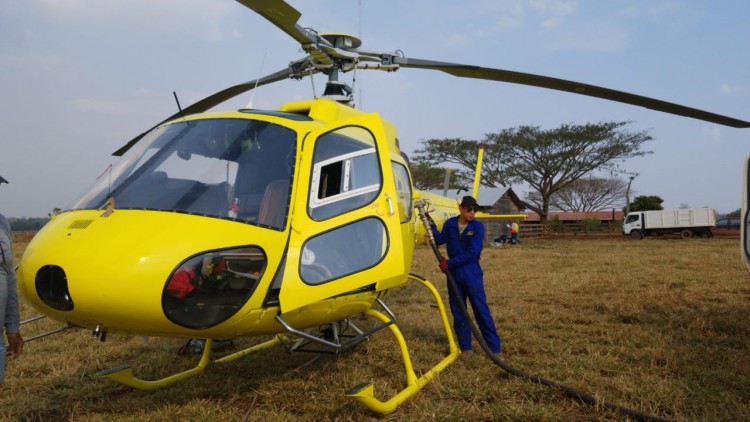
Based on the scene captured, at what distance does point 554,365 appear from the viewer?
450cm

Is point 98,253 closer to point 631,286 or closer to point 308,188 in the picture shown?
point 308,188

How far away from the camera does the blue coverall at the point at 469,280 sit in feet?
16.0

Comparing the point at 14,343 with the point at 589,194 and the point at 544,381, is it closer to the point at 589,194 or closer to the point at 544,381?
the point at 544,381

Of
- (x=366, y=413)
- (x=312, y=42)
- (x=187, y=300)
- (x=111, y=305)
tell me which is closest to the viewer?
(x=111, y=305)

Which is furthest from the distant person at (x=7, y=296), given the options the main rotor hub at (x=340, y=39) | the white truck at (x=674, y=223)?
the white truck at (x=674, y=223)

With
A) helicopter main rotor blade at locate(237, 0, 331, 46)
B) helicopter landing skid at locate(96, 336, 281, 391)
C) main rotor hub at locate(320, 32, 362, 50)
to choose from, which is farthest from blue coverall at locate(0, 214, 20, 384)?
main rotor hub at locate(320, 32, 362, 50)

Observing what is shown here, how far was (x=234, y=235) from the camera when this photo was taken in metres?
2.85

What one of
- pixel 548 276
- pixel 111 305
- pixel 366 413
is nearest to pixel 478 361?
pixel 366 413

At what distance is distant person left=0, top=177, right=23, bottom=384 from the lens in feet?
10.5

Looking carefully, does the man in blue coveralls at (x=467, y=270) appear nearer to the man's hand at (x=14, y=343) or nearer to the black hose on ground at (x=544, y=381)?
the black hose on ground at (x=544, y=381)

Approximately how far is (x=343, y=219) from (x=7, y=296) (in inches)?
89.5

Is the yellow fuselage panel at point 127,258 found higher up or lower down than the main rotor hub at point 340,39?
lower down

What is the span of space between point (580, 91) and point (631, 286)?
17.2 feet

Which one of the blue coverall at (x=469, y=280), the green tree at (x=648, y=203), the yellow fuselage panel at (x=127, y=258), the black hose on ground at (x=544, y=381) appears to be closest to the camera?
the yellow fuselage panel at (x=127, y=258)
